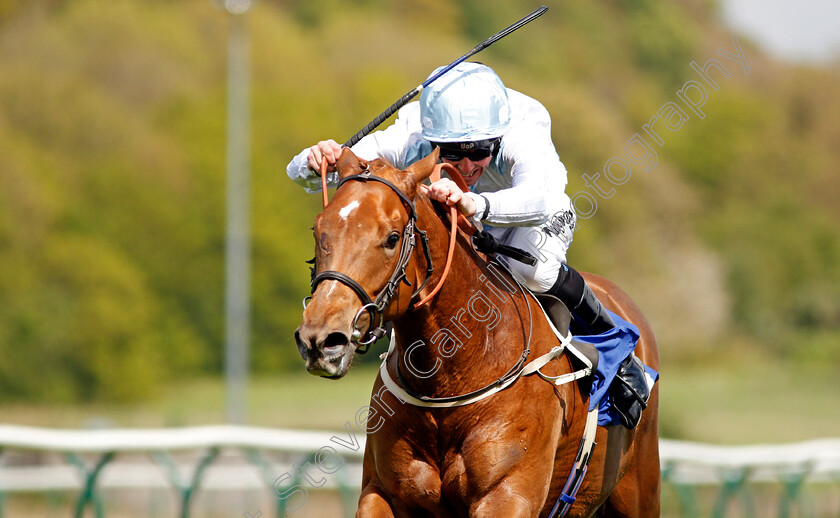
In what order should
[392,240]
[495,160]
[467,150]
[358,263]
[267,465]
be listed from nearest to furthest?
[358,263]
[392,240]
[467,150]
[495,160]
[267,465]

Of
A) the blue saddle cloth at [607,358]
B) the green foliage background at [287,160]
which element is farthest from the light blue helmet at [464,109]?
the green foliage background at [287,160]

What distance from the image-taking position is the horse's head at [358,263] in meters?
3.21

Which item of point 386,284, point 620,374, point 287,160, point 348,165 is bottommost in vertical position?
point 620,374

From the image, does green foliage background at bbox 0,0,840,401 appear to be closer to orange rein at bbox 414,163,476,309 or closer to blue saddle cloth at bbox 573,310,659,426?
blue saddle cloth at bbox 573,310,659,426

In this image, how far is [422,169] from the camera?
12.3 ft

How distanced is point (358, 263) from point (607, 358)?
5.34 ft

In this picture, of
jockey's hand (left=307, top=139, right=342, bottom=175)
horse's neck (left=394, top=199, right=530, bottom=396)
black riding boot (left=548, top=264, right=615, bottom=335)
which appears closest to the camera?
horse's neck (left=394, top=199, right=530, bottom=396)

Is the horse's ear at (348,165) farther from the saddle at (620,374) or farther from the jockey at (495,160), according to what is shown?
the saddle at (620,374)

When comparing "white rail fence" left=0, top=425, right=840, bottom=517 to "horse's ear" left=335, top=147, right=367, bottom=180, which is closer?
"horse's ear" left=335, top=147, right=367, bottom=180

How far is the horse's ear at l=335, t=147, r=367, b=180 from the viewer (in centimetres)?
372

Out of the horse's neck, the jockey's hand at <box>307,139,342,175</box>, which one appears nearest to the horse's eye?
the horse's neck

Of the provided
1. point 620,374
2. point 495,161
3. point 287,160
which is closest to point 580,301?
point 620,374

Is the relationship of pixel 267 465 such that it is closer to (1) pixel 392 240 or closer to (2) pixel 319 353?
(1) pixel 392 240

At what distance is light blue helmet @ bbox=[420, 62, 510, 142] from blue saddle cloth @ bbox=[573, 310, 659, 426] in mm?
1013
